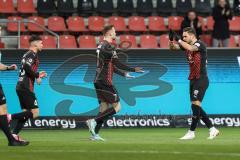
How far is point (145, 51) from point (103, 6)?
16.8 feet

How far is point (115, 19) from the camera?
2308 cm

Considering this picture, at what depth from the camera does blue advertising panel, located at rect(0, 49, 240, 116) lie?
19203 mm

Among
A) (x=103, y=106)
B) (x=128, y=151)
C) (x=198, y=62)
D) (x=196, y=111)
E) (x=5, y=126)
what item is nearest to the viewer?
(x=128, y=151)

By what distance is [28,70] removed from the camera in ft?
46.5

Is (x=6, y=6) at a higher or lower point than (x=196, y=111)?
higher

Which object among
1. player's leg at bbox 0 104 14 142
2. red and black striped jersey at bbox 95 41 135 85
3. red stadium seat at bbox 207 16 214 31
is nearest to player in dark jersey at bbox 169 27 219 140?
red and black striped jersey at bbox 95 41 135 85

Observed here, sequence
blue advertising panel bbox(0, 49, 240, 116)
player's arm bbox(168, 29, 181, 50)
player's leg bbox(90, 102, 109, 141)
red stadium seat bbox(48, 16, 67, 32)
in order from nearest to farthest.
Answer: player's arm bbox(168, 29, 181, 50) → player's leg bbox(90, 102, 109, 141) → blue advertising panel bbox(0, 49, 240, 116) → red stadium seat bbox(48, 16, 67, 32)

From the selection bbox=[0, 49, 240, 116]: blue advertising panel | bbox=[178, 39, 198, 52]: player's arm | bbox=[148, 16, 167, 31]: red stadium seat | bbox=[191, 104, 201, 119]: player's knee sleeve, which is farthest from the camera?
bbox=[148, 16, 167, 31]: red stadium seat

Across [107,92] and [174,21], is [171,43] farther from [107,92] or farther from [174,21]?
[174,21]

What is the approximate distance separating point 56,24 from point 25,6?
1491 millimetres

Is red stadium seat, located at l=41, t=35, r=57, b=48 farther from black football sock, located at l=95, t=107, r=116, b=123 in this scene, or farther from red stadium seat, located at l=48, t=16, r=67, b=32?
black football sock, located at l=95, t=107, r=116, b=123

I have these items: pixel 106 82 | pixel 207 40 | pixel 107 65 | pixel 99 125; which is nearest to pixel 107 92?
pixel 106 82

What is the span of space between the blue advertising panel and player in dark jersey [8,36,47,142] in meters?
4.43

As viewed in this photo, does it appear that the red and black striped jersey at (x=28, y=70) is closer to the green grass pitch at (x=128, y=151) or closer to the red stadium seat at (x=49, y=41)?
the green grass pitch at (x=128, y=151)
